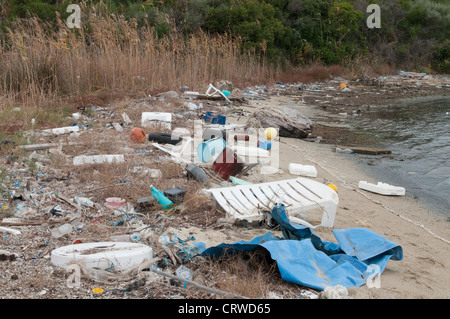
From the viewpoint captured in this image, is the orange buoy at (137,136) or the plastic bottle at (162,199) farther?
the orange buoy at (137,136)

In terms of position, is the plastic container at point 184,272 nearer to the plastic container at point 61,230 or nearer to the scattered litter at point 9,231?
the plastic container at point 61,230

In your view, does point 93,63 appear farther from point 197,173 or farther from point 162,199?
point 162,199

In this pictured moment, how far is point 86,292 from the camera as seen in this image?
257cm

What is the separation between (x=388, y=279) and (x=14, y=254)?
258 centimetres

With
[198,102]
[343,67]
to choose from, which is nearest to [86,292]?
[198,102]

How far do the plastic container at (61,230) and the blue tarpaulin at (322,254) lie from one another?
1.12m

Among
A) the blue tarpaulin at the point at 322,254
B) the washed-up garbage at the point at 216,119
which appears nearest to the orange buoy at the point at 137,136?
the washed-up garbage at the point at 216,119

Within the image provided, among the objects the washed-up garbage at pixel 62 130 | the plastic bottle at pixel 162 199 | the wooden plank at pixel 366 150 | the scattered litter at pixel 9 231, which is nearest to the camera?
the scattered litter at pixel 9 231

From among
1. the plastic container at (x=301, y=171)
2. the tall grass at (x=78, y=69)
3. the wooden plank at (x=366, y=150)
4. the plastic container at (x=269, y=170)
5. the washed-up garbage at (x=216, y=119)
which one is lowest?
the wooden plank at (x=366, y=150)

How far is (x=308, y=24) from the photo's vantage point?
22000 mm

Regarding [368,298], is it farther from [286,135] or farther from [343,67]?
[343,67]

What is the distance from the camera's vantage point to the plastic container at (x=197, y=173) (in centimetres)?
474

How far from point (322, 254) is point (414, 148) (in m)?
6.50

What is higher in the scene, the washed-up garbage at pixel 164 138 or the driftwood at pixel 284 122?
the washed-up garbage at pixel 164 138
